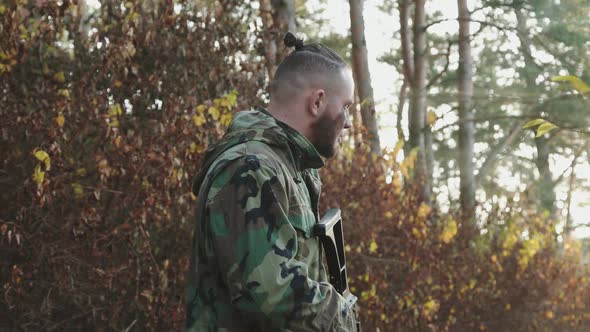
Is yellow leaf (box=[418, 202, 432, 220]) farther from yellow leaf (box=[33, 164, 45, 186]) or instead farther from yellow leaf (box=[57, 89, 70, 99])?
yellow leaf (box=[33, 164, 45, 186])

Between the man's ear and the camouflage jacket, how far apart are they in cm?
8

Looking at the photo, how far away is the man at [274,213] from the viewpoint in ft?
7.72

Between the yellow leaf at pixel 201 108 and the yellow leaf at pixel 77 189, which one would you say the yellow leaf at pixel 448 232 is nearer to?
the yellow leaf at pixel 201 108

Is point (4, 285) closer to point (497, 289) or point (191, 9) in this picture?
point (191, 9)

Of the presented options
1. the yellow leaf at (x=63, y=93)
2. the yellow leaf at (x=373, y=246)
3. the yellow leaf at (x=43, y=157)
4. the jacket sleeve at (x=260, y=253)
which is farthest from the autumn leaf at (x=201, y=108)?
the jacket sleeve at (x=260, y=253)

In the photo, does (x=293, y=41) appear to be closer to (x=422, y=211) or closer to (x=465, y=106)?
(x=422, y=211)

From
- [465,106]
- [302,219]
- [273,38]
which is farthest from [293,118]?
[465,106]

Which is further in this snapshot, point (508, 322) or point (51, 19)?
point (508, 322)

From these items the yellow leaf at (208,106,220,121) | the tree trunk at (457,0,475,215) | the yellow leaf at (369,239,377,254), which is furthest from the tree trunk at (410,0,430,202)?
the yellow leaf at (208,106,220,121)

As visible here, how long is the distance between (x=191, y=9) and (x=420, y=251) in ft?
11.2

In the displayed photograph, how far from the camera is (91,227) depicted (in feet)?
18.1

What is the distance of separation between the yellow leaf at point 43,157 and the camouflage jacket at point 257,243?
2.67 meters

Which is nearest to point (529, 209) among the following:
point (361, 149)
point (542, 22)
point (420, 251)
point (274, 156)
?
point (420, 251)

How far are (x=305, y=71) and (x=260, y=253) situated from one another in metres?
0.60
